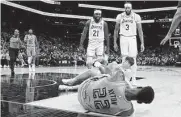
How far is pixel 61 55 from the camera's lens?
26281 mm

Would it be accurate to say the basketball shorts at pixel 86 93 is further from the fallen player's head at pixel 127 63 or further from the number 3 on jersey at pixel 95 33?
the number 3 on jersey at pixel 95 33

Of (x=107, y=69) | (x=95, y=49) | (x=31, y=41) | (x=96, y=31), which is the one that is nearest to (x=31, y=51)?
(x=31, y=41)

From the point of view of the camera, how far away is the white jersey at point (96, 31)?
576 cm

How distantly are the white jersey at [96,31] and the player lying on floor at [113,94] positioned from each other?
2646mm

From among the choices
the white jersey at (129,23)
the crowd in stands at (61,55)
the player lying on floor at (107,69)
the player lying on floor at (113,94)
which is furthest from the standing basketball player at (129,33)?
the crowd in stands at (61,55)

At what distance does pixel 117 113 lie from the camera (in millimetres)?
2980

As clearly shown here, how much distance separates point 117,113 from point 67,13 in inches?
1402

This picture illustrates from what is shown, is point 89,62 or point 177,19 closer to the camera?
point 177,19

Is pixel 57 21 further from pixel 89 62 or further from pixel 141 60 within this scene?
pixel 89 62

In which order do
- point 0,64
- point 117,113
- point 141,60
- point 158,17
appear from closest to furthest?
point 117,113
point 0,64
point 141,60
point 158,17

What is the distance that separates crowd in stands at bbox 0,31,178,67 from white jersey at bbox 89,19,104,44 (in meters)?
12.0

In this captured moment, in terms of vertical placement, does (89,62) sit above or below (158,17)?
below

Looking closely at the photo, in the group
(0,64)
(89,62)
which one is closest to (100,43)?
(89,62)

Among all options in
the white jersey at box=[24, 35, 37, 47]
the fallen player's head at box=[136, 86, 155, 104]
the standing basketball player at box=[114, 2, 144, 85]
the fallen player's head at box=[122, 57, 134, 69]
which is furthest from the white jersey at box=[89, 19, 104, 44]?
the white jersey at box=[24, 35, 37, 47]
